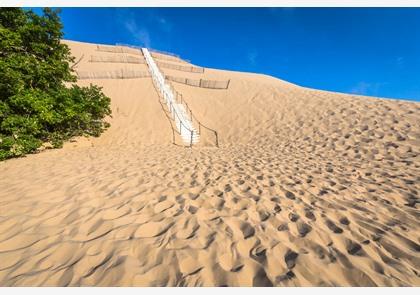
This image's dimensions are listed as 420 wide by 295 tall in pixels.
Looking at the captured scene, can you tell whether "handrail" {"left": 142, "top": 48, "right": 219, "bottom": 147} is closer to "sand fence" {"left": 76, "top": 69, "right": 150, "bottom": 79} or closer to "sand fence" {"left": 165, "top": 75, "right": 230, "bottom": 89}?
"sand fence" {"left": 165, "top": 75, "right": 230, "bottom": 89}

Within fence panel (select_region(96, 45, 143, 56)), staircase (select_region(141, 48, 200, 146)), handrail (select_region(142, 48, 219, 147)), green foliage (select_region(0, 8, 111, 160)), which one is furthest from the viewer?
fence panel (select_region(96, 45, 143, 56))

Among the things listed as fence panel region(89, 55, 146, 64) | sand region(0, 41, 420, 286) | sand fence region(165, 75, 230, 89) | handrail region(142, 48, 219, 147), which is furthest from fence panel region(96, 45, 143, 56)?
Result: sand region(0, 41, 420, 286)

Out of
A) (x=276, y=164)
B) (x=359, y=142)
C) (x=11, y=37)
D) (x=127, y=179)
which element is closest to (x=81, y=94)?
(x=11, y=37)

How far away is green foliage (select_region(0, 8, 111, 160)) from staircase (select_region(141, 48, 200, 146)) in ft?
16.2

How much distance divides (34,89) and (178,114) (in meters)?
7.61

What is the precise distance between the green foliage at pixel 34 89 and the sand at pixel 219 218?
1172mm

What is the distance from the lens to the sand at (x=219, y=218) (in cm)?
205

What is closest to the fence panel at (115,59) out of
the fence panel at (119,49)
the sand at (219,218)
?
the fence panel at (119,49)

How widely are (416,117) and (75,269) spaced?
1278cm

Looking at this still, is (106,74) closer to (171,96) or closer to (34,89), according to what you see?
(171,96)

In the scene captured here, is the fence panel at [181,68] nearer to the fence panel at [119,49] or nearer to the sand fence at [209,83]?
the fence panel at [119,49]

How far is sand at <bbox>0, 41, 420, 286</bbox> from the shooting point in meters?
2.05

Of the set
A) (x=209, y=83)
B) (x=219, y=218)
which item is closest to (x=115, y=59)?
(x=209, y=83)

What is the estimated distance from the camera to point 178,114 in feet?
45.4
